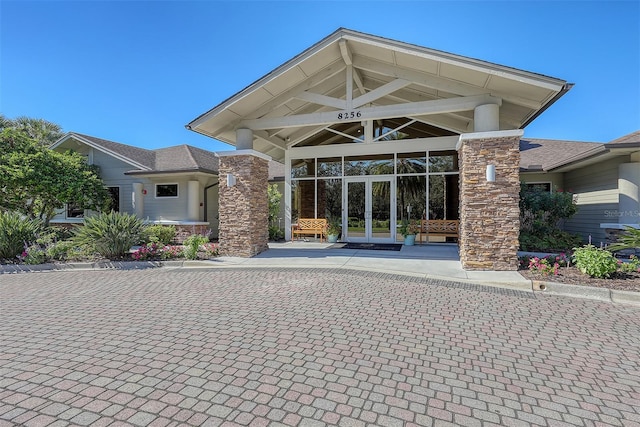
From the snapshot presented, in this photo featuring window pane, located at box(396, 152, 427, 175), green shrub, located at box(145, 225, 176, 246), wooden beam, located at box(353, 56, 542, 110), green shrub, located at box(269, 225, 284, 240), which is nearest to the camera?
wooden beam, located at box(353, 56, 542, 110)

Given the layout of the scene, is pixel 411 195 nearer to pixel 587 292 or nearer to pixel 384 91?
pixel 384 91

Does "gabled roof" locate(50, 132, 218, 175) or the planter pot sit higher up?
"gabled roof" locate(50, 132, 218, 175)

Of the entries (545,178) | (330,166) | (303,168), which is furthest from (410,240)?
(545,178)

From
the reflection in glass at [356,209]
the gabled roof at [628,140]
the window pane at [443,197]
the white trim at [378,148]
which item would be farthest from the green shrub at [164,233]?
the gabled roof at [628,140]

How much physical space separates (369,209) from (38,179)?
1295 centimetres

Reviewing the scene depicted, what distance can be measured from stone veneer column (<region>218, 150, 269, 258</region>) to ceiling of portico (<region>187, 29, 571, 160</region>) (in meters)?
1.18

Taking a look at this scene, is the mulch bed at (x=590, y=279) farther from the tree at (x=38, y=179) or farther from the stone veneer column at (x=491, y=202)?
the tree at (x=38, y=179)

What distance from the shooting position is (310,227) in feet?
43.8

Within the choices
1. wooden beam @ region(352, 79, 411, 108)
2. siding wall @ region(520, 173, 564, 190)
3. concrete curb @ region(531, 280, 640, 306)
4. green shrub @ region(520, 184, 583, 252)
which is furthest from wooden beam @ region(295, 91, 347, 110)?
siding wall @ region(520, 173, 564, 190)

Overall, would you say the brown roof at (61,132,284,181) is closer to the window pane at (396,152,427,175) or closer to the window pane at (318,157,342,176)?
the window pane at (318,157,342,176)

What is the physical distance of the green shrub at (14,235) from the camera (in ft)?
30.1

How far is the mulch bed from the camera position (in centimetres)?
582

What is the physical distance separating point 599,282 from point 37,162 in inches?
704

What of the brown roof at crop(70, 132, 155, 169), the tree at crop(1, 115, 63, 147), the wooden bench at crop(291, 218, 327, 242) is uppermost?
the tree at crop(1, 115, 63, 147)
